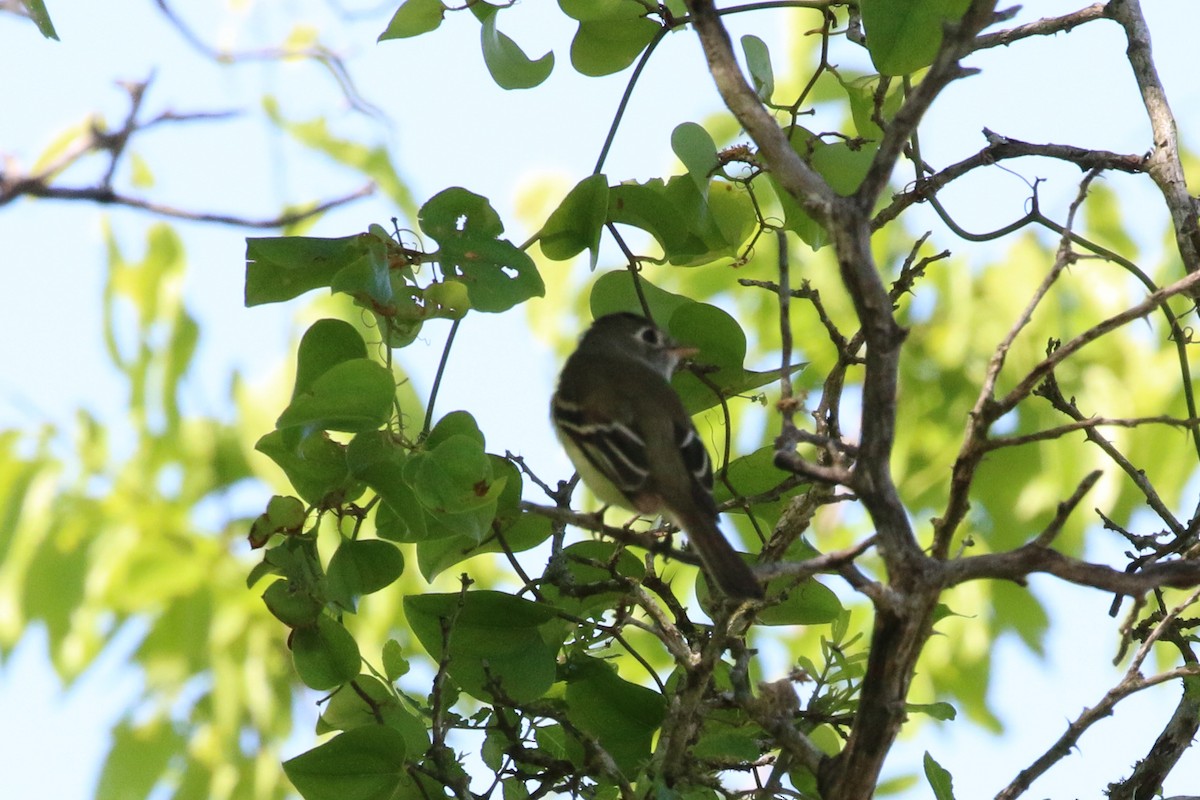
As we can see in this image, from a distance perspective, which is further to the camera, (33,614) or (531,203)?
(531,203)

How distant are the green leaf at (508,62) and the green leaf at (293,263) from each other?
0.55 m

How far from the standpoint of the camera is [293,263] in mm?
2543

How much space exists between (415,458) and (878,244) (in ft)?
12.7

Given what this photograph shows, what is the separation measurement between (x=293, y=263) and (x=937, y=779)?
62.5 inches

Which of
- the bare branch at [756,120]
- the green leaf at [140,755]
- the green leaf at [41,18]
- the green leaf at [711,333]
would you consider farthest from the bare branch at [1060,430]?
the green leaf at [140,755]

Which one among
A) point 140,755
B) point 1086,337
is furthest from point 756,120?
point 140,755

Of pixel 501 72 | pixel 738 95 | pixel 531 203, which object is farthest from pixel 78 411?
pixel 738 95

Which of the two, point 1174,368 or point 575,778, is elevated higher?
point 1174,368

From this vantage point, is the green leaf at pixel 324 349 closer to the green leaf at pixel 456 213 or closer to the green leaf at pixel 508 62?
the green leaf at pixel 456 213

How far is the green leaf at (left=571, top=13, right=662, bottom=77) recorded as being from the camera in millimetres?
2781

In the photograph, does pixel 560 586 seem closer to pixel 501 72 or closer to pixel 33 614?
pixel 501 72

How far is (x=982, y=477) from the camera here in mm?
5676

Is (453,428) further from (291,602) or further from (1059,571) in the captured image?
(1059,571)

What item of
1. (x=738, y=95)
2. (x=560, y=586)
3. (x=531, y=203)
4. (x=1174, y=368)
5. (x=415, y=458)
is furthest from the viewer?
(x=531, y=203)
